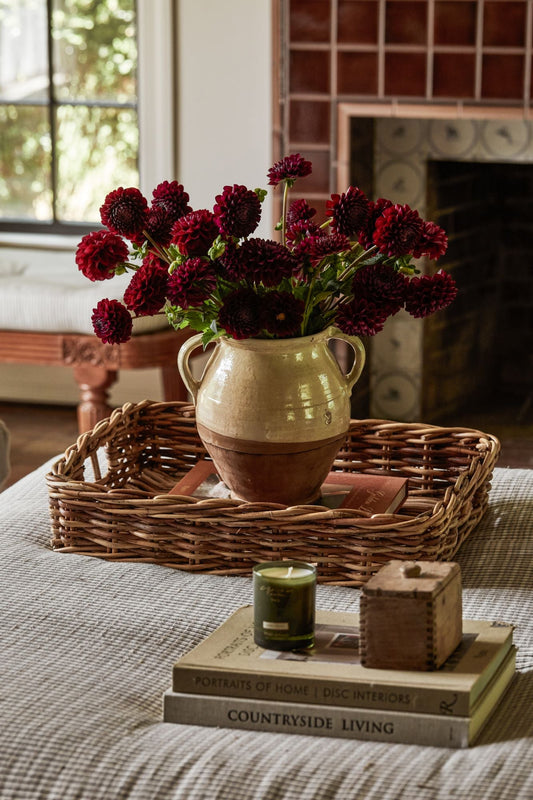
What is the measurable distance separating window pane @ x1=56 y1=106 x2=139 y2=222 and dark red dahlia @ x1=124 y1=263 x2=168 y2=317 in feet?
9.56

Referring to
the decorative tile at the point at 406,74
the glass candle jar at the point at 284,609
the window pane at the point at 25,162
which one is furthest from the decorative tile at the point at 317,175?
the glass candle jar at the point at 284,609

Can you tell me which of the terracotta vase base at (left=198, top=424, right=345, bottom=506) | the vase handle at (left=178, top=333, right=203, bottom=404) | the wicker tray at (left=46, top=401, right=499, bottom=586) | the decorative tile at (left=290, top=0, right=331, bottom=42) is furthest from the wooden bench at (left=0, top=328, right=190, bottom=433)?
the terracotta vase base at (left=198, top=424, right=345, bottom=506)

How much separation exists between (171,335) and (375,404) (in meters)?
0.82

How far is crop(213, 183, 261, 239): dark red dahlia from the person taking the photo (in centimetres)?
130

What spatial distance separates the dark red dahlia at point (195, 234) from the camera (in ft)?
4.25

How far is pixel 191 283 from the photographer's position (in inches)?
51.1

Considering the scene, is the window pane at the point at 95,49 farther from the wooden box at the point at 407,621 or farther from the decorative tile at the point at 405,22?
the wooden box at the point at 407,621

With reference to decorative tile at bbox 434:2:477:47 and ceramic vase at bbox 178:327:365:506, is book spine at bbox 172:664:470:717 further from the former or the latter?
decorative tile at bbox 434:2:477:47

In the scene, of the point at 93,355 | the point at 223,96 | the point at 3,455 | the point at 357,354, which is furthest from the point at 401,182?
the point at 357,354

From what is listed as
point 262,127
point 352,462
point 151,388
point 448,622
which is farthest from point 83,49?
point 448,622

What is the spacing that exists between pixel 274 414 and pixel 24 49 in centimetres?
321

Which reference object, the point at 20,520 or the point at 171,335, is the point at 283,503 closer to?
the point at 20,520

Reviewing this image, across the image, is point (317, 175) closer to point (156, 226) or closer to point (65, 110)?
point (65, 110)

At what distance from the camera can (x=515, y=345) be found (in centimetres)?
416
